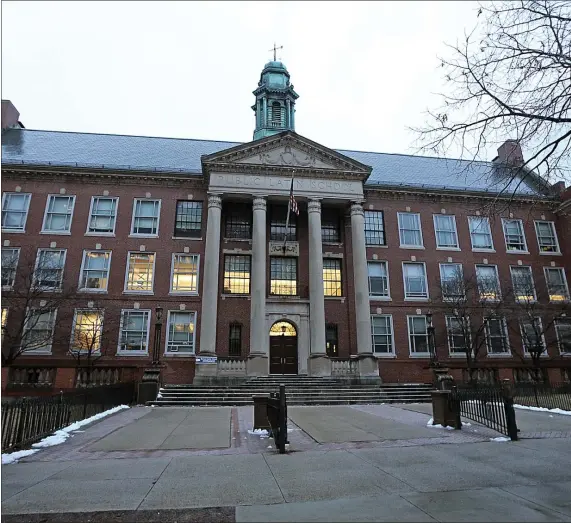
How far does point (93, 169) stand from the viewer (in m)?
28.8

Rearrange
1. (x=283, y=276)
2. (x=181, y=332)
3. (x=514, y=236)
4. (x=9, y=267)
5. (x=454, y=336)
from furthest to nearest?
1. (x=514, y=236)
2. (x=283, y=276)
3. (x=454, y=336)
4. (x=181, y=332)
5. (x=9, y=267)

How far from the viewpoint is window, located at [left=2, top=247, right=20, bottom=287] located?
2480 centimetres

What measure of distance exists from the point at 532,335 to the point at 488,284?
4554 mm

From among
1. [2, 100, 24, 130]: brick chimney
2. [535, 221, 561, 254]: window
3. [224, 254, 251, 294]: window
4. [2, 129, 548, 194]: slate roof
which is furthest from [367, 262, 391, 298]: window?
[2, 100, 24, 130]: brick chimney

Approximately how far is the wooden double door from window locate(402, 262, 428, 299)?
30.0 ft

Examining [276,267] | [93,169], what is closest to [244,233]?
[276,267]

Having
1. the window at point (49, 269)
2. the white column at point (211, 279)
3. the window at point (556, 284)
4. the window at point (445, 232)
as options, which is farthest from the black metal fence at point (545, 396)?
the window at point (49, 269)

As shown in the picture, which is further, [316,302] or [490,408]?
[316,302]

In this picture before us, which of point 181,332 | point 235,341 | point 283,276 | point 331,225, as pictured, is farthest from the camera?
point 331,225

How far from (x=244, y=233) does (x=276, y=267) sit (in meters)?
3.45

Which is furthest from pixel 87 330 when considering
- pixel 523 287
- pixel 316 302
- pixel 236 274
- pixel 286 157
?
pixel 523 287

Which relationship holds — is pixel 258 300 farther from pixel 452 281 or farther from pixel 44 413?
pixel 44 413

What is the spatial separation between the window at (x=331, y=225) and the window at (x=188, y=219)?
30.1 feet

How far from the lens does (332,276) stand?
29609 millimetres
